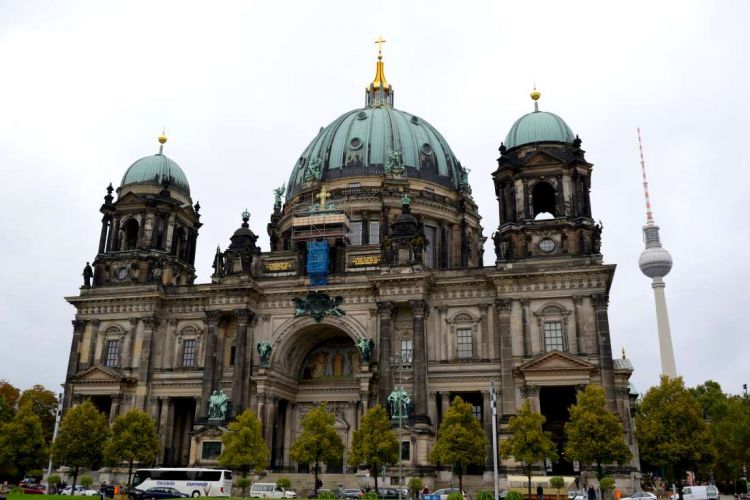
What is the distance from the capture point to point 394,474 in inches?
1870

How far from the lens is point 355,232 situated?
213 ft

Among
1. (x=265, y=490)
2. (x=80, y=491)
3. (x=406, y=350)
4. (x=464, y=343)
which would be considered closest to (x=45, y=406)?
(x=80, y=491)

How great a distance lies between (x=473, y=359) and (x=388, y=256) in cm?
1014

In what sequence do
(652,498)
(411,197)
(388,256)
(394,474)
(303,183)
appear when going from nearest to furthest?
(652,498) < (394,474) < (388,256) < (411,197) < (303,183)

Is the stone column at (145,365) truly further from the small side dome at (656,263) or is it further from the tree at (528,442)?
the small side dome at (656,263)

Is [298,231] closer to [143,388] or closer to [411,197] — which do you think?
[411,197]

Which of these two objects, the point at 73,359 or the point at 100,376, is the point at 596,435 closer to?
the point at 100,376

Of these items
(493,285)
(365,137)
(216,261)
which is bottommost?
(493,285)

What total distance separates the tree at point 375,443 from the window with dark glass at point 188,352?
18.1 metres

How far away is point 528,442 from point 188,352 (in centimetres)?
2897

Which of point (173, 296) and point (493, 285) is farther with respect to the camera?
point (173, 296)

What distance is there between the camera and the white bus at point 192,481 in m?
44.4

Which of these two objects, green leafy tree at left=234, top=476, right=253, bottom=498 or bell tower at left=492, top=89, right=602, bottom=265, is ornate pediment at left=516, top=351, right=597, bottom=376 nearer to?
bell tower at left=492, top=89, right=602, bottom=265

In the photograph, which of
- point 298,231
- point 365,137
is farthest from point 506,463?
point 365,137
